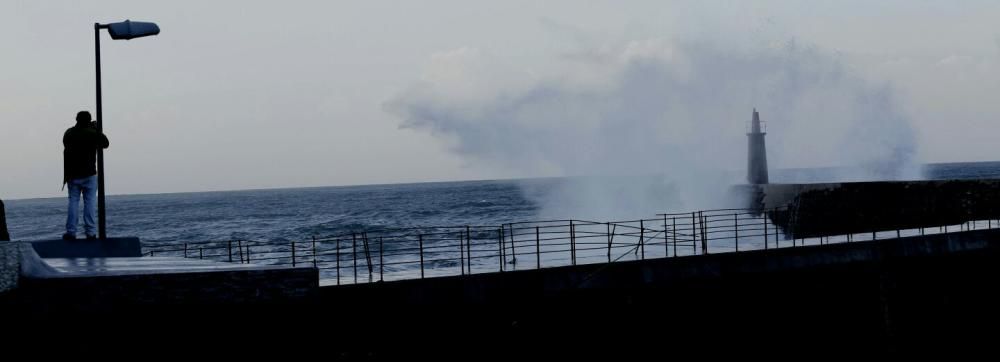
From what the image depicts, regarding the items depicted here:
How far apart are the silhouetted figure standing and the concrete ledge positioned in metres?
0.42

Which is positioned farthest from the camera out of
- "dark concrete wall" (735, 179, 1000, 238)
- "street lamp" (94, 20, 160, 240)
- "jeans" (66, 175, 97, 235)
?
"dark concrete wall" (735, 179, 1000, 238)

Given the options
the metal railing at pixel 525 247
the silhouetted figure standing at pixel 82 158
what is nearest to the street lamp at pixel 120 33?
the silhouetted figure standing at pixel 82 158

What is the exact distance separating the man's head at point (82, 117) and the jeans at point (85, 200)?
0.83 metres

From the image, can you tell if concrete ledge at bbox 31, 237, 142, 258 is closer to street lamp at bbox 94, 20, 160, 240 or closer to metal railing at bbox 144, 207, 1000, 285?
street lamp at bbox 94, 20, 160, 240

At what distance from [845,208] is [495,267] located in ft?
73.1

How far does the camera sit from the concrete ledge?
12.3m

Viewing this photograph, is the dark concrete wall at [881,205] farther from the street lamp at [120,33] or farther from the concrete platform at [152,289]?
the concrete platform at [152,289]

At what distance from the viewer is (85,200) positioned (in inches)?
502

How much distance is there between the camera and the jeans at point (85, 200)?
1233 centimetres

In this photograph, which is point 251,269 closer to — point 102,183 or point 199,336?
point 199,336

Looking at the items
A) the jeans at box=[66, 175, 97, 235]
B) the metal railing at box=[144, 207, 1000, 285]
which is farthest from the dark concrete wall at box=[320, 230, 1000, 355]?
the jeans at box=[66, 175, 97, 235]

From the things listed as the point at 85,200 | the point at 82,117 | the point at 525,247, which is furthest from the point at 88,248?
the point at 525,247

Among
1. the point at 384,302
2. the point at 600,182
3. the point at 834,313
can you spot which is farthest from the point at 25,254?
the point at 600,182

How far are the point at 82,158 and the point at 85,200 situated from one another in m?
0.79
